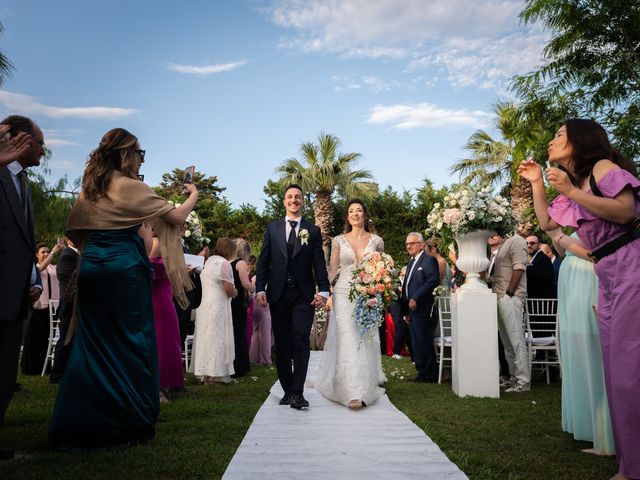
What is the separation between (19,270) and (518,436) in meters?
4.23

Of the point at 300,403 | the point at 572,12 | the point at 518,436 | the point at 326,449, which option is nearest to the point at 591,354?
the point at 518,436

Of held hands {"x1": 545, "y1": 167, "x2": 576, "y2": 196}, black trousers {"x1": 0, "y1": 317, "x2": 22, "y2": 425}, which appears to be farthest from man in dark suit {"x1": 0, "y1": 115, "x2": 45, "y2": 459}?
held hands {"x1": 545, "y1": 167, "x2": 576, "y2": 196}

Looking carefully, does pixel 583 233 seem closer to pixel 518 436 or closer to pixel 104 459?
pixel 518 436

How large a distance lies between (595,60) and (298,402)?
1417cm

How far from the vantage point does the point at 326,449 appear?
183 inches

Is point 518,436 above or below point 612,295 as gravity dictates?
below

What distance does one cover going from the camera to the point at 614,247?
3684 millimetres

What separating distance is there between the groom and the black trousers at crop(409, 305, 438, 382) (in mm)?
3131

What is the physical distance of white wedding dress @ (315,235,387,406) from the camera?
6.94m

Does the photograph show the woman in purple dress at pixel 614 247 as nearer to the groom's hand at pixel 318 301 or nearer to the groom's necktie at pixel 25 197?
the groom's hand at pixel 318 301

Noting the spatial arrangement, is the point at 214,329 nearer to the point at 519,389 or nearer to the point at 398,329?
the point at 519,389

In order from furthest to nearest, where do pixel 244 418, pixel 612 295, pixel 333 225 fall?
pixel 333 225
pixel 244 418
pixel 612 295

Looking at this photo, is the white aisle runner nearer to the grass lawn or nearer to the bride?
the grass lawn

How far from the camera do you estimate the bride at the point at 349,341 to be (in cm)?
694
